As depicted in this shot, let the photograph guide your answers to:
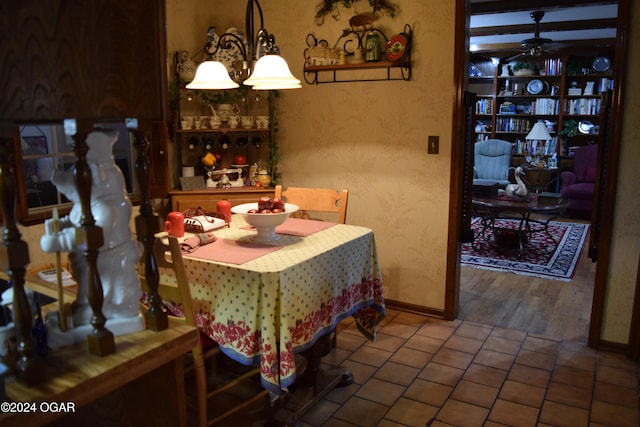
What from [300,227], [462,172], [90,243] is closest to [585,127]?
[462,172]

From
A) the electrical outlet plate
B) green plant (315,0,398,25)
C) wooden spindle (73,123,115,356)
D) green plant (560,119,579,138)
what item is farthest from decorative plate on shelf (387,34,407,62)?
green plant (560,119,579,138)

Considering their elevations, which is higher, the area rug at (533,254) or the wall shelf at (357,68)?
the wall shelf at (357,68)

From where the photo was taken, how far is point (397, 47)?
333 cm

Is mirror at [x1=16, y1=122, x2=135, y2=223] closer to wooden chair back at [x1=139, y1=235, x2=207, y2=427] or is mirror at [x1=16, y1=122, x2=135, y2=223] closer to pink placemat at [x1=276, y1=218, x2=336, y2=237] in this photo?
pink placemat at [x1=276, y1=218, x2=336, y2=237]

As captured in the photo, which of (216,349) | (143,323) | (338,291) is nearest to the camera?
(143,323)

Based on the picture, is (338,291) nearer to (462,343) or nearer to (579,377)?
(462,343)

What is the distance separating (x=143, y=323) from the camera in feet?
3.79

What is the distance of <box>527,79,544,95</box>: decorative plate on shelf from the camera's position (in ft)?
26.0

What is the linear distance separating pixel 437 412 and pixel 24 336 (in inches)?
77.0

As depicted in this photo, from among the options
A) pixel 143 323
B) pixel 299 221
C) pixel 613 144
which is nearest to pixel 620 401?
pixel 613 144

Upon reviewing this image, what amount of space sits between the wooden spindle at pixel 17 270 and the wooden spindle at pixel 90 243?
0.33 feet

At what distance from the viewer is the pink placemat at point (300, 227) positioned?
8.64 feet

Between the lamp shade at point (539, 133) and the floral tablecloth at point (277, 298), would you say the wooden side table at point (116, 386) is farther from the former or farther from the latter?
the lamp shade at point (539, 133)

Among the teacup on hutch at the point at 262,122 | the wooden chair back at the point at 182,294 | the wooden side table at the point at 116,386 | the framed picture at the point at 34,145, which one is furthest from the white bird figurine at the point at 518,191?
the wooden side table at the point at 116,386
